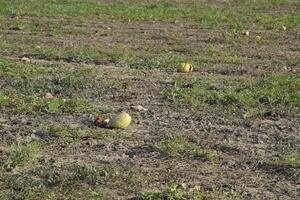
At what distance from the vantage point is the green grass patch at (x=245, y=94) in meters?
7.98

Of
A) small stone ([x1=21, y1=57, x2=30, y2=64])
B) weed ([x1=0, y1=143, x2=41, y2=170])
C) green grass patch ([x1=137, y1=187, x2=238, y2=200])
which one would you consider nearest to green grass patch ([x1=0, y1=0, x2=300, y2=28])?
small stone ([x1=21, y1=57, x2=30, y2=64])

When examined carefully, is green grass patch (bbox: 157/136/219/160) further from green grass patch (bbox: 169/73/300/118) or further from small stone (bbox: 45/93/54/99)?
small stone (bbox: 45/93/54/99)

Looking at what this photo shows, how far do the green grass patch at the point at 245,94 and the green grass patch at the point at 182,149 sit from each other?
1.32 m

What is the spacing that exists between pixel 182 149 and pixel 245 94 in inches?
91.7

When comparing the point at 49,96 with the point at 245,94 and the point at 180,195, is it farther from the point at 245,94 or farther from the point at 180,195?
the point at 180,195

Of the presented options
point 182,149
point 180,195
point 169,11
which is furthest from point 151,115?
point 169,11

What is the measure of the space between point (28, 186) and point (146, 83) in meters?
4.11

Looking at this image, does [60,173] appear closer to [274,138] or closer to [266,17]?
[274,138]

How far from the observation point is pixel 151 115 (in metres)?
7.66

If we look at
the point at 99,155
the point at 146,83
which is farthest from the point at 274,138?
the point at 146,83

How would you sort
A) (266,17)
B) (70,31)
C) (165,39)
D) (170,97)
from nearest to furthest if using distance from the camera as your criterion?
1. (170,97)
2. (165,39)
3. (70,31)
4. (266,17)

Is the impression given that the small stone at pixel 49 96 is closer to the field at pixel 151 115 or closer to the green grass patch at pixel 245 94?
the field at pixel 151 115

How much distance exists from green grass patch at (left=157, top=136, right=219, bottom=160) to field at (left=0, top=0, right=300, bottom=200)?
0.02m

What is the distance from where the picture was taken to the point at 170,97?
8406 millimetres
